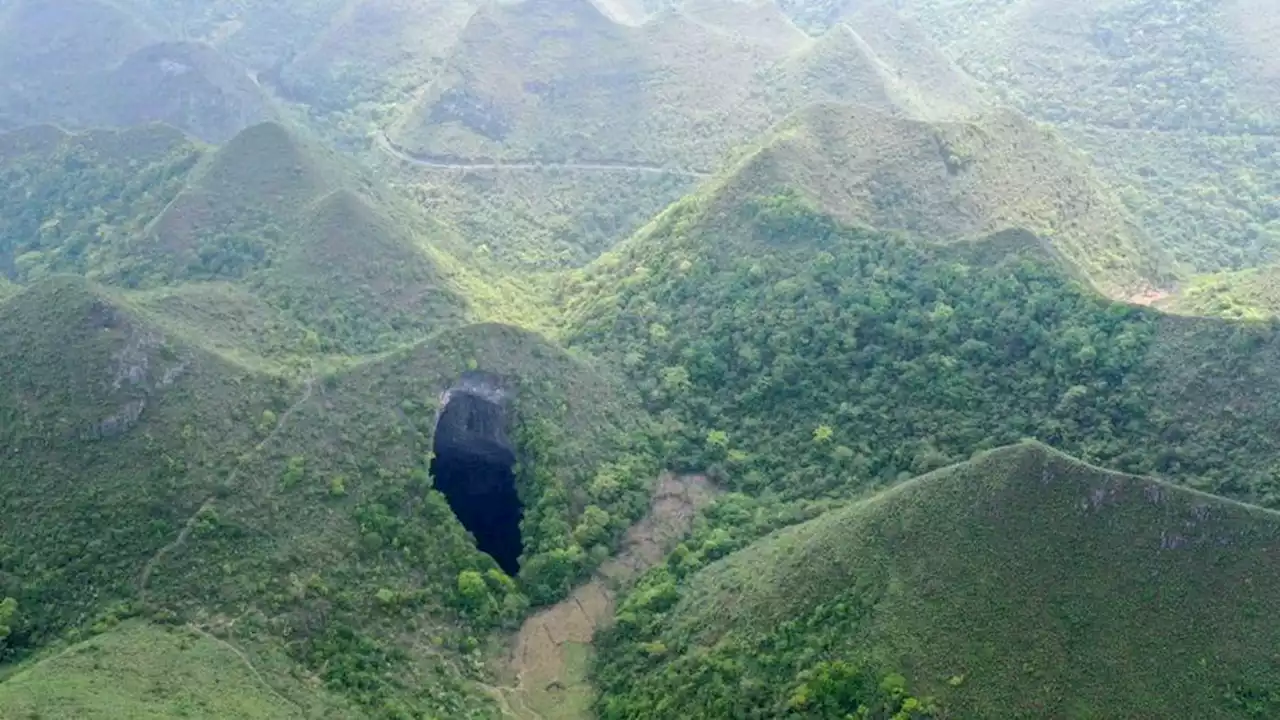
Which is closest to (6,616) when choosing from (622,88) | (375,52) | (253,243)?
(253,243)

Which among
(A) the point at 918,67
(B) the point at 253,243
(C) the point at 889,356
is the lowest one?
(A) the point at 918,67

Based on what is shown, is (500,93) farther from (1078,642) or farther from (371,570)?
(1078,642)

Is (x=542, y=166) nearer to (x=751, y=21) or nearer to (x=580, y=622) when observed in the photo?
(x=751, y=21)

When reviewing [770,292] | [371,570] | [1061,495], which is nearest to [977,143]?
[770,292]

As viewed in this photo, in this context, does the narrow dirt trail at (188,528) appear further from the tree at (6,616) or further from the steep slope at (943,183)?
the steep slope at (943,183)

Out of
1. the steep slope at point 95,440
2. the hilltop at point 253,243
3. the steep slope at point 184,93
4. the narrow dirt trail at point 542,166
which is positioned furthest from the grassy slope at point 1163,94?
the steep slope at point 95,440

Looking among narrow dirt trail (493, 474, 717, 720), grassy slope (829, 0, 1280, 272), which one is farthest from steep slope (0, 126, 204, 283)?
grassy slope (829, 0, 1280, 272)
